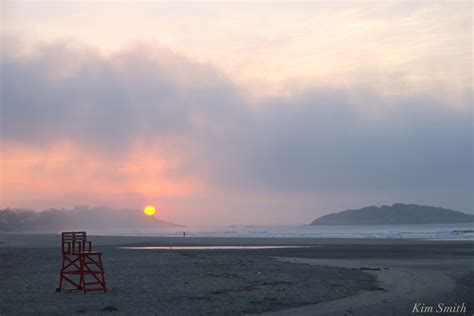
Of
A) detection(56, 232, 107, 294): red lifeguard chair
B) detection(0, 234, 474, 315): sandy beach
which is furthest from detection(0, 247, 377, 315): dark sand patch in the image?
detection(56, 232, 107, 294): red lifeguard chair

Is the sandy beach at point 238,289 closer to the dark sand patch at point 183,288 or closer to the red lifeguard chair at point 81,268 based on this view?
the dark sand patch at point 183,288

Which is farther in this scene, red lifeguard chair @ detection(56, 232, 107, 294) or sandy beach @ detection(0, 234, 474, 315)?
red lifeguard chair @ detection(56, 232, 107, 294)

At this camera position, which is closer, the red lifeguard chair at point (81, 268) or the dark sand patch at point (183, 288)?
the dark sand patch at point (183, 288)

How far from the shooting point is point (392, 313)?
17641 mm

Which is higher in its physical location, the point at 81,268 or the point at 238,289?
the point at 81,268

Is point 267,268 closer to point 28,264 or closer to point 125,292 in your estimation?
point 125,292

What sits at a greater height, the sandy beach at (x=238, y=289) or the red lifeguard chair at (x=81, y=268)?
the red lifeguard chair at (x=81, y=268)

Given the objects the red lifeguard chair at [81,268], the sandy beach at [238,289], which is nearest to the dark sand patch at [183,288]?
the sandy beach at [238,289]

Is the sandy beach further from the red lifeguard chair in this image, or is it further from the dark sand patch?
the red lifeguard chair

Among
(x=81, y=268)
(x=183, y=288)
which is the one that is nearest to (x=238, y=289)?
(x=183, y=288)

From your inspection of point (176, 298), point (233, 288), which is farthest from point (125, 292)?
point (233, 288)

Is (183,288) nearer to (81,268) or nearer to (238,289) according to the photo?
(238,289)

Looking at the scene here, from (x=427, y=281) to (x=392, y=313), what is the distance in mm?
10109

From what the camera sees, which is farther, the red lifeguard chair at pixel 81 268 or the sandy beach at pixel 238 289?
the red lifeguard chair at pixel 81 268
